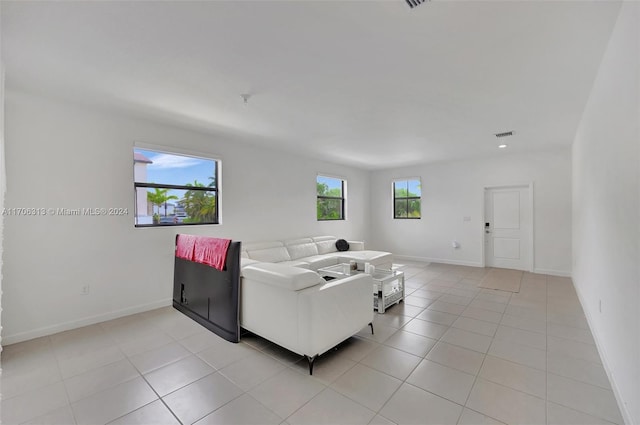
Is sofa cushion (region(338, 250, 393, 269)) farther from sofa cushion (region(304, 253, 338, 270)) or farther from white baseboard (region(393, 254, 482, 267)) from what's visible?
white baseboard (region(393, 254, 482, 267))

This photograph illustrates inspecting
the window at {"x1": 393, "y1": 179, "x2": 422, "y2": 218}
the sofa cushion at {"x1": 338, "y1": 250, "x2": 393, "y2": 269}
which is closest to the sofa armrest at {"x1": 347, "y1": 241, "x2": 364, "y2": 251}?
the sofa cushion at {"x1": 338, "y1": 250, "x2": 393, "y2": 269}

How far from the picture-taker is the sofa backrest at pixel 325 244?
5.99 meters

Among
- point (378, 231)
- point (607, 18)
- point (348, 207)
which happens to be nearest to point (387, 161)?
point (348, 207)

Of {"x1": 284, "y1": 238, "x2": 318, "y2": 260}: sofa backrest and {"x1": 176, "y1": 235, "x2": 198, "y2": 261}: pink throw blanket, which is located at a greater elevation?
{"x1": 176, "y1": 235, "x2": 198, "y2": 261}: pink throw blanket

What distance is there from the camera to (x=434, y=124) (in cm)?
391

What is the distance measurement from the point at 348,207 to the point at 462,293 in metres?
3.64

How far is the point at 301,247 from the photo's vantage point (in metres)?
5.51

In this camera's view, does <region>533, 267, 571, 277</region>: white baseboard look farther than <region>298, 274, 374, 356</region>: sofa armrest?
Yes

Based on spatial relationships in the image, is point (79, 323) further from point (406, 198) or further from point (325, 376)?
point (406, 198)

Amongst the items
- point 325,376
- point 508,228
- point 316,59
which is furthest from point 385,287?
point 508,228

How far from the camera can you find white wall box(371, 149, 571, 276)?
5461 millimetres

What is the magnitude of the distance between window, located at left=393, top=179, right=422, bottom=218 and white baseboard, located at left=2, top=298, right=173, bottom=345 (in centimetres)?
595

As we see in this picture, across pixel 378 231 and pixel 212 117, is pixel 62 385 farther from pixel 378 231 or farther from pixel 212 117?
pixel 378 231

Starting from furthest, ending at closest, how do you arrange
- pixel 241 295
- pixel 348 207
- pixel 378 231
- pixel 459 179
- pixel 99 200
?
pixel 378 231
pixel 348 207
pixel 459 179
pixel 99 200
pixel 241 295
